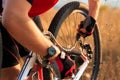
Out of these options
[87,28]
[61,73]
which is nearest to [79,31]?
[87,28]

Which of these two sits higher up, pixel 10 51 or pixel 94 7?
pixel 94 7

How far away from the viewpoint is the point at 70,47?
353 centimetres

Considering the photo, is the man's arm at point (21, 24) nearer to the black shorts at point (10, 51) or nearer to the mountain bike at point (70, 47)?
the mountain bike at point (70, 47)

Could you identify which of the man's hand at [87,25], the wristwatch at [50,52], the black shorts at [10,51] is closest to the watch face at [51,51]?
the wristwatch at [50,52]

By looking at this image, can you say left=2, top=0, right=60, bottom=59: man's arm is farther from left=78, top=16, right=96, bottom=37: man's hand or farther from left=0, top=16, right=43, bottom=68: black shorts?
left=78, top=16, right=96, bottom=37: man's hand

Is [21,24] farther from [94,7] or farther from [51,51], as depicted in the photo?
[94,7]

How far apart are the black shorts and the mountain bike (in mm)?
151

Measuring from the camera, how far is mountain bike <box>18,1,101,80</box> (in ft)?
9.59

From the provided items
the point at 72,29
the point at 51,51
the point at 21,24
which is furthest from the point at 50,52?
the point at 72,29

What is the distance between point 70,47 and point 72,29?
54 cm

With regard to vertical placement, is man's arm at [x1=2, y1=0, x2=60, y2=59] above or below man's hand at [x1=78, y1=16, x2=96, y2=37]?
above

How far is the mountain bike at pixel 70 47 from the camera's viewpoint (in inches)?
115

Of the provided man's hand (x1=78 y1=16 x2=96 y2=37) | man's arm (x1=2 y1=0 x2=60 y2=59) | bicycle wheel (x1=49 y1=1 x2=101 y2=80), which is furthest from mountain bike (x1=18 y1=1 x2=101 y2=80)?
man's arm (x1=2 y1=0 x2=60 y2=59)

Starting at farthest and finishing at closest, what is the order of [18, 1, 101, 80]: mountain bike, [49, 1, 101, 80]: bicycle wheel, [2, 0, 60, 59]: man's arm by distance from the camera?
1. [49, 1, 101, 80]: bicycle wheel
2. [18, 1, 101, 80]: mountain bike
3. [2, 0, 60, 59]: man's arm
